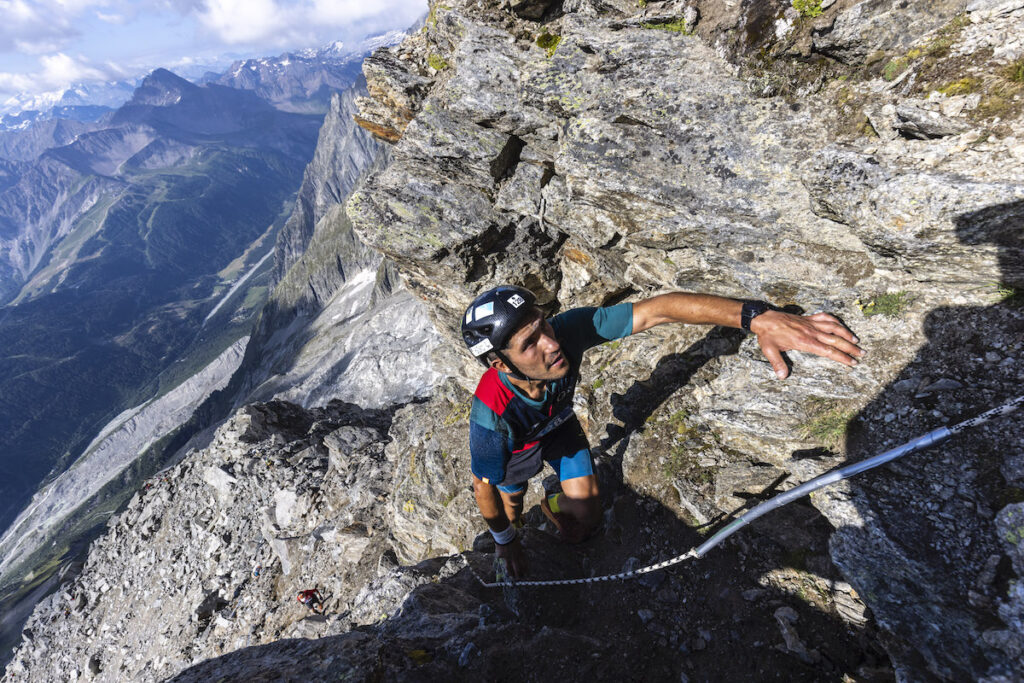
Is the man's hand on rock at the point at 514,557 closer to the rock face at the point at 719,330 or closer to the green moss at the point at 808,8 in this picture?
the rock face at the point at 719,330

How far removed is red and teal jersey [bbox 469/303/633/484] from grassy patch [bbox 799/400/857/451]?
3519 mm

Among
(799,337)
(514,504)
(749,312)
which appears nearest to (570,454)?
(514,504)

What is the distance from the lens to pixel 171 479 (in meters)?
26.5

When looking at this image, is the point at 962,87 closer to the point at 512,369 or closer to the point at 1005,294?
the point at 1005,294

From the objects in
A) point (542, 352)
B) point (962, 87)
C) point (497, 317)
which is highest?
point (962, 87)

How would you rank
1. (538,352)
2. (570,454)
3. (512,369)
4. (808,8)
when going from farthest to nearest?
(570,454) → (808,8) → (512,369) → (538,352)

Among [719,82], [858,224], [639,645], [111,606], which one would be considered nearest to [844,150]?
[858,224]

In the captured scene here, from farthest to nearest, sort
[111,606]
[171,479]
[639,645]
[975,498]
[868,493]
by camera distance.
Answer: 1. [171,479]
2. [111,606]
3. [639,645]
4. [868,493]
5. [975,498]

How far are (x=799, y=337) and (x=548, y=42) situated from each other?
9899 mm

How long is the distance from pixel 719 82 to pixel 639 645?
1035 cm

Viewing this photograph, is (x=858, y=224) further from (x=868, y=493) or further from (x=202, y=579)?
(x=202, y=579)

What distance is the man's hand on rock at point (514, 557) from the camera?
925 cm

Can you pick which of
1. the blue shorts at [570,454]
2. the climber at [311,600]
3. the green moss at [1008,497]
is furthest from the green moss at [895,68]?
the climber at [311,600]

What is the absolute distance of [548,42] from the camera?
480 inches
